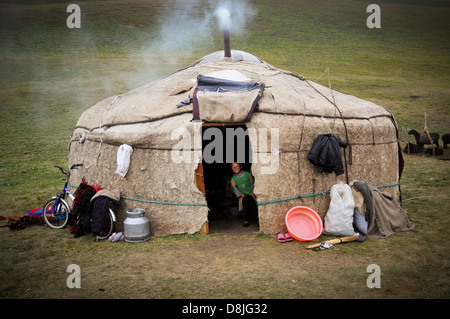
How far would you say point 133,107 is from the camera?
6.67 metres

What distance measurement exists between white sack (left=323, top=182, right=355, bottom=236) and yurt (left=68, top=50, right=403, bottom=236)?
26 centimetres

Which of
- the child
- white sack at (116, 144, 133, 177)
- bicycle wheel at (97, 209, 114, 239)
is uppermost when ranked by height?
white sack at (116, 144, 133, 177)

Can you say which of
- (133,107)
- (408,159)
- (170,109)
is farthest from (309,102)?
(408,159)

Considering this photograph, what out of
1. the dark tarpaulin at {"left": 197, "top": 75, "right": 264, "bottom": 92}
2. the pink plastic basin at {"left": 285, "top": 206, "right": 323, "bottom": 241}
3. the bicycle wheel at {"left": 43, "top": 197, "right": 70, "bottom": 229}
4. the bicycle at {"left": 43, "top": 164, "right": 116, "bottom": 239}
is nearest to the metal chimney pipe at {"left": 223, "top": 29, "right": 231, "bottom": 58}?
the dark tarpaulin at {"left": 197, "top": 75, "right": 264, "bottom": 92}

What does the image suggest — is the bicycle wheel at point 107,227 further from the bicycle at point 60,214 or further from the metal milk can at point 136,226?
the metal milk can at point 136,226

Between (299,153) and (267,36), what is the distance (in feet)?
80.4

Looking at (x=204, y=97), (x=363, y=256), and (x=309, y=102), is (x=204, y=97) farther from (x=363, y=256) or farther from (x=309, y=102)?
(x=363, y=256)

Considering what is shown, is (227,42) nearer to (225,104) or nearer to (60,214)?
(225,104)

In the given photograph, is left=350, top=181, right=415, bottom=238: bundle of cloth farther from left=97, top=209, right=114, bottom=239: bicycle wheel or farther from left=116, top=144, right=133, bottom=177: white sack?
left=97, top=209, right=114, bottom=239: bicycle wheel

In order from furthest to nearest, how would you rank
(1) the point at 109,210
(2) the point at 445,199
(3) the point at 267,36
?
(3) the point at 267,36 → (2) the point at 445,199 → (1) the point at 109,210

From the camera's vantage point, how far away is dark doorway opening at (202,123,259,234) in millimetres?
7426

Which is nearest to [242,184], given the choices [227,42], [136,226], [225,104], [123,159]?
[225,104]

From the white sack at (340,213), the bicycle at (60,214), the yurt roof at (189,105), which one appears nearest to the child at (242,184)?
the yurt roof at (189,105)

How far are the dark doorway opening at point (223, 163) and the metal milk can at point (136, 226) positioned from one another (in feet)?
4.64
